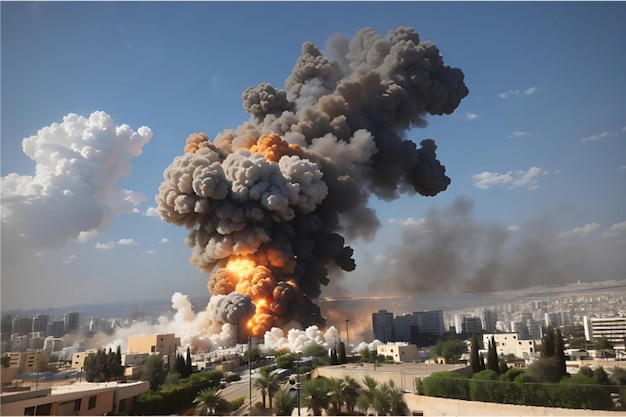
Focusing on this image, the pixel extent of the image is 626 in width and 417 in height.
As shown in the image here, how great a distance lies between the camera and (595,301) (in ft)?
84.6

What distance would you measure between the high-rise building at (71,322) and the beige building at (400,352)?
15001 millimetres

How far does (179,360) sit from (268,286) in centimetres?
993

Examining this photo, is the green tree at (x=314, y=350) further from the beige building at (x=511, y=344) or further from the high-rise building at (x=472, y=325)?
the high-rise building at (x=472, y=325)

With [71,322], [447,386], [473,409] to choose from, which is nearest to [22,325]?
[71,322]

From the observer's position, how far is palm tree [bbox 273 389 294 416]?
1638 centimetres

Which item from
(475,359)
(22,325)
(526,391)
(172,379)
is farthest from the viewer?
(22,325)

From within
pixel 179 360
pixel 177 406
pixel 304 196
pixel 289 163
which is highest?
pixel 289 163

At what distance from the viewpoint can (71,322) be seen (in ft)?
85.3

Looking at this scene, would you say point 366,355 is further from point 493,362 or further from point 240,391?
point 493,362

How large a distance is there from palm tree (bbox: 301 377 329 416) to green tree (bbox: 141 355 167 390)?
17.8 feet

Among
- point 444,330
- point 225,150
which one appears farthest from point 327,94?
point 444,330

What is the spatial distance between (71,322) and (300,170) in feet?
49.0

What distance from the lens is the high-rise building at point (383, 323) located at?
32969mm

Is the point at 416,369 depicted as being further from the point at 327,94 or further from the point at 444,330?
the point at 327,94
